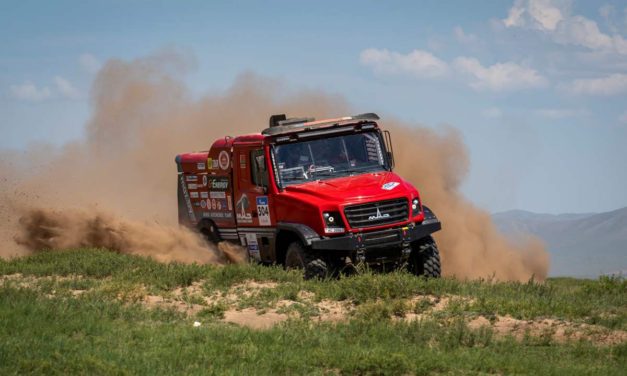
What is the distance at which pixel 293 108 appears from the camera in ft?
99.8

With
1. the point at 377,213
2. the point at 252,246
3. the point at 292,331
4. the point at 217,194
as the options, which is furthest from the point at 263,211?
the point at 292,331

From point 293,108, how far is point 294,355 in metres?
21.0

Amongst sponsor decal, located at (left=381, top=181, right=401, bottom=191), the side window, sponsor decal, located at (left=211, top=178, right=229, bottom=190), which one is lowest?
sponsor decal, located at (left=211, top=178, right=229, bottom=190)

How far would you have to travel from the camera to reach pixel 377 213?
15609 mm

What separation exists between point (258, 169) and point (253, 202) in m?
0.69

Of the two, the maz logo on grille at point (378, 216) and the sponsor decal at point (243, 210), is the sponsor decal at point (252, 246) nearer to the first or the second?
the sponsor decal at point (243, 210)

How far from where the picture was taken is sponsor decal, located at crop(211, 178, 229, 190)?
729 inches

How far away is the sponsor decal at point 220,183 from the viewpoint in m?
18.5

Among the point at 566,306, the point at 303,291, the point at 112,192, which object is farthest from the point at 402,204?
the point at 112,192

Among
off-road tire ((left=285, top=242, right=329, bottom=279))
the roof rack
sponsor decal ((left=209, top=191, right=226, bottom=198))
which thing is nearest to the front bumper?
off-road tire ((left=285, top=242, right=329, bottom=279))

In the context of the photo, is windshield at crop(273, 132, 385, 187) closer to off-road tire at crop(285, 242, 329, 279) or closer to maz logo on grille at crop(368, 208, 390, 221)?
off-road tire at crop(285, 242, 329, 279)

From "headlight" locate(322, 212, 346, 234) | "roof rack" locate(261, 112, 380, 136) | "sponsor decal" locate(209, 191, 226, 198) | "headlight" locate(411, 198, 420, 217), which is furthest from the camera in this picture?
"sponsor decal" locate(209, 191, 226, 198)

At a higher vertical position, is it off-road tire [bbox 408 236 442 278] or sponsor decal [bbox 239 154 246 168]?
sponsor decal [bbox 239 154 246 168]

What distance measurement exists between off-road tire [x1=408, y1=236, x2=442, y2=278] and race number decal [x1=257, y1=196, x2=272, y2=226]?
2526 mm
